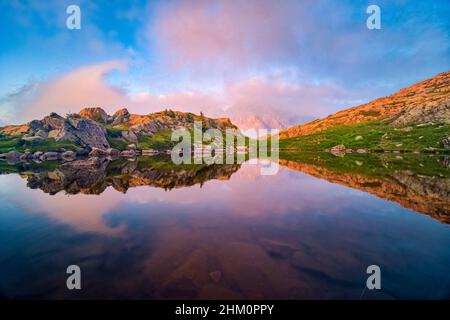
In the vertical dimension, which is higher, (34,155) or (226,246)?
(34,155)

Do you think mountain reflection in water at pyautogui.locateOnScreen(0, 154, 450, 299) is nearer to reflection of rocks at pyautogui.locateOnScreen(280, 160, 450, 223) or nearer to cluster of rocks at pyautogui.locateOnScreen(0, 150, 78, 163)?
reflection of rocks at pyautogui.locateOnScreen(280, 160, 450, 223)

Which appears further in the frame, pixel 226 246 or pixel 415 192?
pixel 415 192

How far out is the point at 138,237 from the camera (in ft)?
58.9

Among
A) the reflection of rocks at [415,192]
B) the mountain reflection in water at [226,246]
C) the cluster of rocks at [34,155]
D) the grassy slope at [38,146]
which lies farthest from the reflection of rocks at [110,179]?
the grassy slope at [38,146]

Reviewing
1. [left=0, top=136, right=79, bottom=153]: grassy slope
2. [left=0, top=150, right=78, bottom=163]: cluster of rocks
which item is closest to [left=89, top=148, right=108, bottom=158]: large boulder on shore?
[left=0, top=150, right=78, bottom=163]: cluster of rocks

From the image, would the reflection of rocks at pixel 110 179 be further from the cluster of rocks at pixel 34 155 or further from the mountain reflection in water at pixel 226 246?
the cluster of rocks at pixel 34 155

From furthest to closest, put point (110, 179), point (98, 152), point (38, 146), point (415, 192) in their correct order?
1. point (98, 152)
2. point (38, 146)
3. point (110, 179)
4. point (415, 192)

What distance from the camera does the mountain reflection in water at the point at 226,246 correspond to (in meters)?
11.3

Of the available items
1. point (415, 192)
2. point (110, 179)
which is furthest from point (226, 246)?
point (110, 179)

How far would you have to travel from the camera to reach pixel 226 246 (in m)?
16.1

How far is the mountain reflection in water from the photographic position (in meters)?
11.3

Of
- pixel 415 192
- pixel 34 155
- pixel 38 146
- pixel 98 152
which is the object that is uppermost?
pixel 38 146

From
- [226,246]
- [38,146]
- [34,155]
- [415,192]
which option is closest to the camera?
[226,246]

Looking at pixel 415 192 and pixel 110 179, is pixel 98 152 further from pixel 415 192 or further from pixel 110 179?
pixel 415 192
